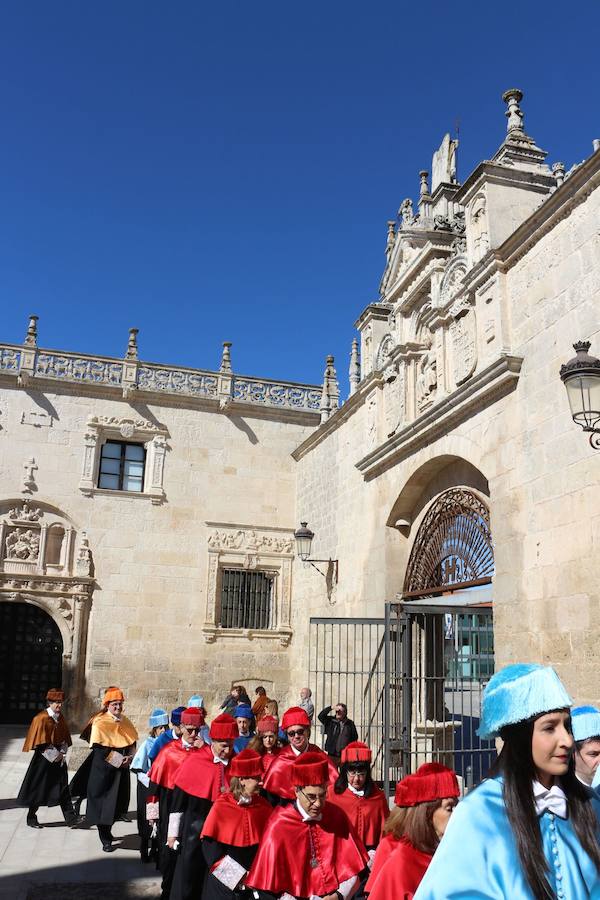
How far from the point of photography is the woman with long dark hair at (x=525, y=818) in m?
1.74

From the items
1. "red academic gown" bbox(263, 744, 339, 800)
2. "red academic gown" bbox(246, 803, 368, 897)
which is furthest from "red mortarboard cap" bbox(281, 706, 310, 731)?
"red academic gown" bbox(246, 803, 368, 897)

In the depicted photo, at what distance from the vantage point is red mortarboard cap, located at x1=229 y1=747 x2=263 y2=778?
4.52m

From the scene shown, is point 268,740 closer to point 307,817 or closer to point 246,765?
point 246,765

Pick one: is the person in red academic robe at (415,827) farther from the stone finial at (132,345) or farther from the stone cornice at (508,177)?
the stone finial at (132,345)

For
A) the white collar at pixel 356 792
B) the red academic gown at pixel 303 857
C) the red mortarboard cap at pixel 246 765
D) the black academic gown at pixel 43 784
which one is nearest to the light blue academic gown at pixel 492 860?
the red academic gown at pixel 303 857

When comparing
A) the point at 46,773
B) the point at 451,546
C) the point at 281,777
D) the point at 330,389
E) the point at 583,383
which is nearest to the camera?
Answer: the point at 583,383

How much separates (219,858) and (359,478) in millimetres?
8946

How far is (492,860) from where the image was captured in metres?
1.75

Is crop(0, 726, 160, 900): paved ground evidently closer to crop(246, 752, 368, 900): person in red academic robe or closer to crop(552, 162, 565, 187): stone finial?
crop(246, 752, 368, 900): person in red academic robe

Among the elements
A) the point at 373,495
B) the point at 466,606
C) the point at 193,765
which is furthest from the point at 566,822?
the point at 373,495

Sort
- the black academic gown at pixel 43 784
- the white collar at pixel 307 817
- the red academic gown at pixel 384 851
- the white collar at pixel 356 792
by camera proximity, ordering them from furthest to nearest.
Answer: the black academic gown at pixel 43 784 < the white collar at pixel 356 792 < the white collar at pixel 307 817 < the red academic gown at pixel 384 851

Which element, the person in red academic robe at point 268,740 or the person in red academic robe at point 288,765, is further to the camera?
the person in red academic robe at point 268,740

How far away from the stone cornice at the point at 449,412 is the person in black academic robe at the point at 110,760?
4.93 meters

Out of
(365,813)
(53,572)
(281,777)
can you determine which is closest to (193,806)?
(281,777)
